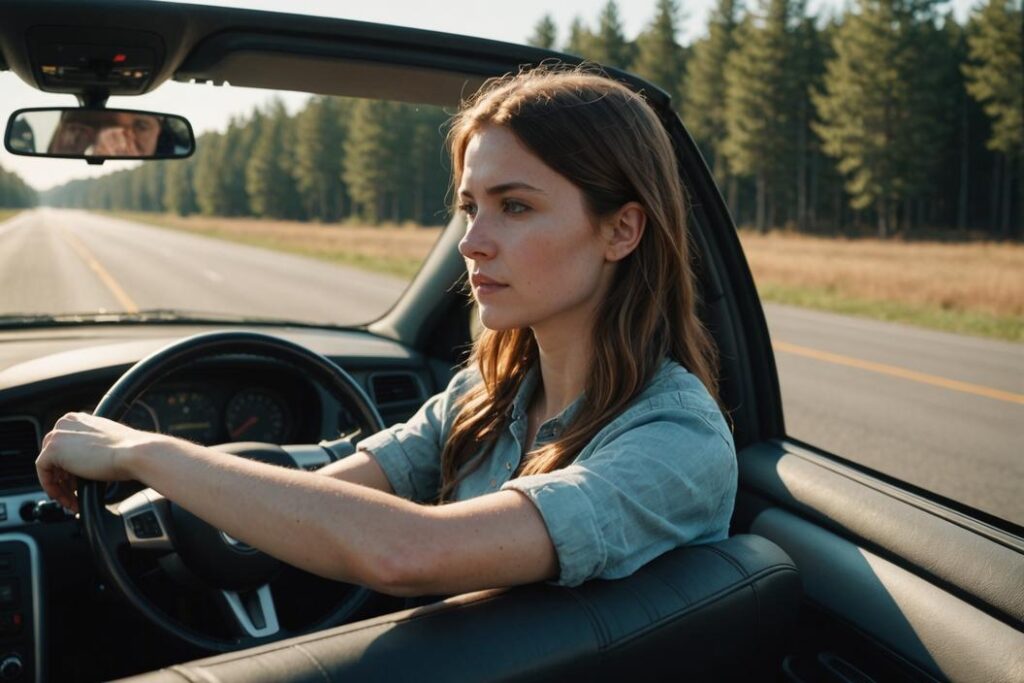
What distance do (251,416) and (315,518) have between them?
86.7 inches

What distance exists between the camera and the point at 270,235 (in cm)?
4084

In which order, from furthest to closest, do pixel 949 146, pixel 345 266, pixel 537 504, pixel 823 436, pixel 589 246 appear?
1. pixel 949 146
2. pixel 345 266
3. pixel 823 436
4. pixel 589 246
5. pixel 537 504

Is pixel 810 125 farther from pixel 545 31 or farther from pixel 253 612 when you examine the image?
pixel 253 612

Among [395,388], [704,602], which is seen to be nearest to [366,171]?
[395,388]

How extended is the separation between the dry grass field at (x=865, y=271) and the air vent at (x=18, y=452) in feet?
11.7

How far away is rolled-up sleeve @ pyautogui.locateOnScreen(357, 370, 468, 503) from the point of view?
8.03ft

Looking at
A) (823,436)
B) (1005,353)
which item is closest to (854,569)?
(823,436)

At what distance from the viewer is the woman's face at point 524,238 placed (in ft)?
6.64

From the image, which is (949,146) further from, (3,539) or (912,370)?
(3,539)

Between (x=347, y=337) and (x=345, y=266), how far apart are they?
804 inches

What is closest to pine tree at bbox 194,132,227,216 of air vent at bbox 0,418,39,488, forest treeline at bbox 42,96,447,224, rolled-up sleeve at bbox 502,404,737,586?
forest treeline at bbox 42,96,447,224

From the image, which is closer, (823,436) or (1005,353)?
(823,436)

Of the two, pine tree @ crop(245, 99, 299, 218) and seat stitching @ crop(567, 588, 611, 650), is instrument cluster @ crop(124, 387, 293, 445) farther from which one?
pine tree @ crop(245, 99, 299, 218)

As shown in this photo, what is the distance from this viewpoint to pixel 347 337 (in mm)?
→ 4477
